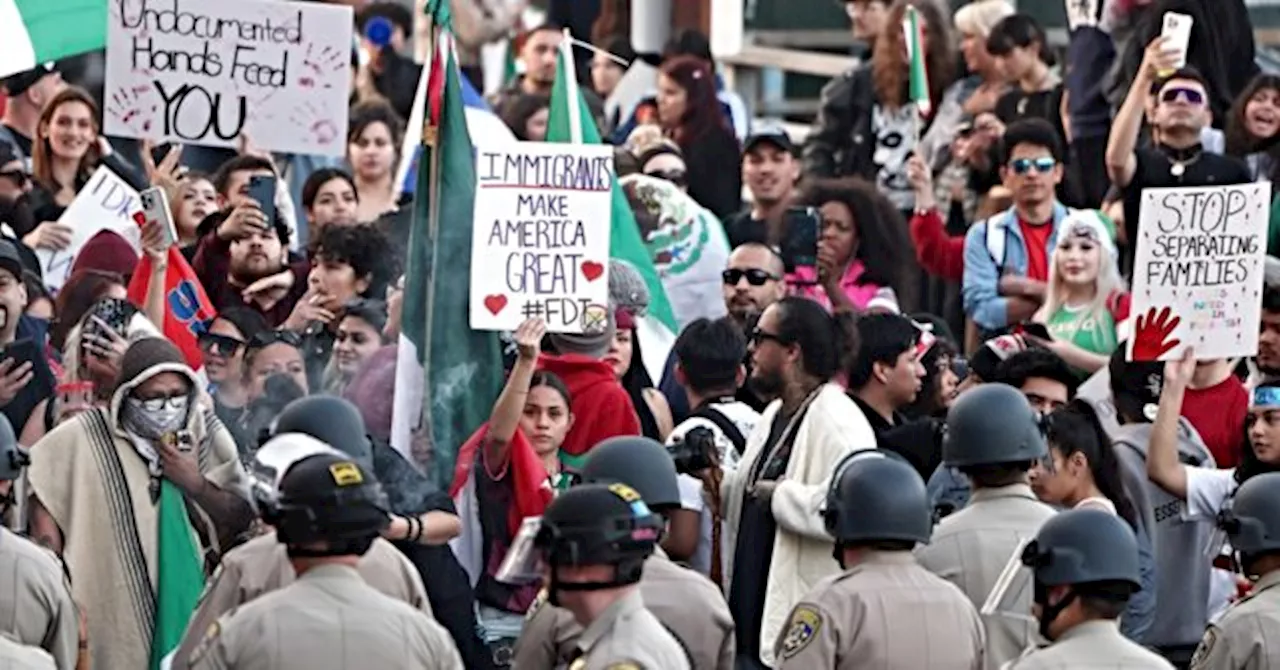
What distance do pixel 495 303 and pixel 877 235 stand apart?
3218 mm

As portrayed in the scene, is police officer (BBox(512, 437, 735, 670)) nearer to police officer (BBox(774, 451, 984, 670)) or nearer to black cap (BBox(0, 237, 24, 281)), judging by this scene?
police officer (BBox(774, 451, 984, 670))

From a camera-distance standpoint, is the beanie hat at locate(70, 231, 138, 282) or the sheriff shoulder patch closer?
the sheriff shoulder patch

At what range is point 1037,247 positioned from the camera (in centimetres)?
1529

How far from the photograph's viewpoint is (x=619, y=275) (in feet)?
44.1

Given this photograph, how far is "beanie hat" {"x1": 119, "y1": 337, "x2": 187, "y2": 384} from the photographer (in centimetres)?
1126

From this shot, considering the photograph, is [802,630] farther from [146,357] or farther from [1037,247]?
[1037,247]

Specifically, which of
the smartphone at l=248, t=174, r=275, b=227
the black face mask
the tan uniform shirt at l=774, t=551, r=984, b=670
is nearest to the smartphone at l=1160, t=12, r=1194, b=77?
the smartphone at l=248, t=174, r=275, b=227

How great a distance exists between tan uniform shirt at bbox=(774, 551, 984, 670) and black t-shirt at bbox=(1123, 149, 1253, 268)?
5.94m

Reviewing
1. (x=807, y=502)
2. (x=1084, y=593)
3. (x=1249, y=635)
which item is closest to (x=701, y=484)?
(x=807, y=502)

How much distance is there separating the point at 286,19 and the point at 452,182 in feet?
5.12

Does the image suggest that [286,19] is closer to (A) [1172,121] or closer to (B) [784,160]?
(B) [784,160]

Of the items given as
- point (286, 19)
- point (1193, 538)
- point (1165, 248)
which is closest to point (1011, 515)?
point (1193, 538)

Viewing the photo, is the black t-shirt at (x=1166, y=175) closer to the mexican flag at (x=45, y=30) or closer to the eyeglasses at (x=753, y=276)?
the eyeglasses at (x=753, y=276)

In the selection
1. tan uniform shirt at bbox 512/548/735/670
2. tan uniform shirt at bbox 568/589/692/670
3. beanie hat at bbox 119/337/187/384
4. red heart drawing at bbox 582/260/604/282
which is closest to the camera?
tan uniform shirt at bbox 568/589/692/670
